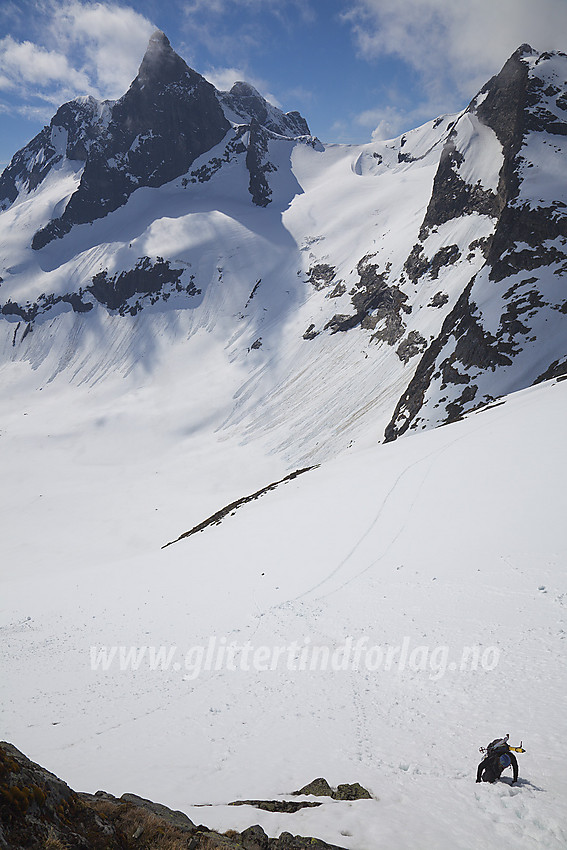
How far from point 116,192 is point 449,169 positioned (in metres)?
134

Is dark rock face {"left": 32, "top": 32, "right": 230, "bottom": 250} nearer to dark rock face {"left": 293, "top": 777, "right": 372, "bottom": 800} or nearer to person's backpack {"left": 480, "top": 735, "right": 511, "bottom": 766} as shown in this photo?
dark rock face {"left": 293, "top": 777, "right": 372, "bottom": 800}

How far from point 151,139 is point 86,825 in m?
213

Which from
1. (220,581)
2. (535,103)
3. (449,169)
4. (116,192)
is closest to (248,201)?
(116,192)

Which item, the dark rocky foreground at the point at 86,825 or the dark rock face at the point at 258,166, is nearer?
the dark rocky foreground at the point at 86,825

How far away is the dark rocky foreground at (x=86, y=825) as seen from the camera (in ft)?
15.4

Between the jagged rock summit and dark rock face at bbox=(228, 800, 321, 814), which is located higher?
the jagged rock summit

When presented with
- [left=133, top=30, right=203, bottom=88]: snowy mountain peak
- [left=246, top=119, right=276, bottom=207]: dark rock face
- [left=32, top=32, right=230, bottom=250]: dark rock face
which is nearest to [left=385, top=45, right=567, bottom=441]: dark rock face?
[left=246, top=119, right=276, bottom=207]: dark rock face

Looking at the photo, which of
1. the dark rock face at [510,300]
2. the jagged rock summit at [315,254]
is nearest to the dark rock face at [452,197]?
the jagged rock summit at [315,254]

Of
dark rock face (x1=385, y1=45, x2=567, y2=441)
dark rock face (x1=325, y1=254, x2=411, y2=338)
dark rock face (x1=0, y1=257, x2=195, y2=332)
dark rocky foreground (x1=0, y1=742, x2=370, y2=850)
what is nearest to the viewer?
dark rocky foreground (x1=0, y1=742, x2=370, y2=850)

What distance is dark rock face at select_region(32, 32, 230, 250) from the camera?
173 m

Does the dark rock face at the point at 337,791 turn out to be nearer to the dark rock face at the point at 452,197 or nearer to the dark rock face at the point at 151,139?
the dark rock face at the point at 452,197

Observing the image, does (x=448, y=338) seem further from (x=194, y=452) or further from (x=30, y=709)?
(x=30, y=709)

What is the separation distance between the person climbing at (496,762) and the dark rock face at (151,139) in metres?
201

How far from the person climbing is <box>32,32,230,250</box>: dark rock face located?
201m
